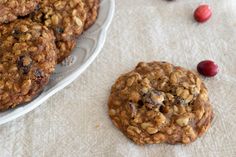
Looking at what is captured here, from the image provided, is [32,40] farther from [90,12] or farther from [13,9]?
[90,12]

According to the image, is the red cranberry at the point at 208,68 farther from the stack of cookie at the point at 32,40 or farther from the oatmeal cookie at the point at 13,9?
the oatmeal cookie at the point at 13,9

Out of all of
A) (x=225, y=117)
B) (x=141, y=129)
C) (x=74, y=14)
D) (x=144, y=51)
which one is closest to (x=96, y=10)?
(x=74, y=14)

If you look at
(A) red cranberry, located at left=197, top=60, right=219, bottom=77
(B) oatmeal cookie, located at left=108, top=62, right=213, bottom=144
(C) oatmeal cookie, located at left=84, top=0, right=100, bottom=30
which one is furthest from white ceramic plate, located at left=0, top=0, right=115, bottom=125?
(A) red cranberry, located at left=197, top=60, right=219, bottom=77

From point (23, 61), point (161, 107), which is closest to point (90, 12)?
point (23, 61)

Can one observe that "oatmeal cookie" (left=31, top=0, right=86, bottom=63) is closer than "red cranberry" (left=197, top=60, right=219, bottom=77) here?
Yes

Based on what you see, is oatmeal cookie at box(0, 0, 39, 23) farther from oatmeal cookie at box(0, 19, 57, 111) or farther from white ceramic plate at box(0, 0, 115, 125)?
white ceramic plate at box(0, 0, 115, 125)

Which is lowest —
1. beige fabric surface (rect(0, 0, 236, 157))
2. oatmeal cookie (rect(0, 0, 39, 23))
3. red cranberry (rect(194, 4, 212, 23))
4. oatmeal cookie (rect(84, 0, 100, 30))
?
beige fabric surface (rect(0, 0, 236, 157))

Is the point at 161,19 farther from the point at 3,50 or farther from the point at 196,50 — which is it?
the point at 3,50
